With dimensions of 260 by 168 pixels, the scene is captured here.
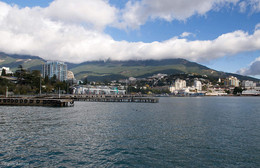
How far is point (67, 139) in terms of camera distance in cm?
2212

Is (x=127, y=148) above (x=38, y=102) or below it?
below

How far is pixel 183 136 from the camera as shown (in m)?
24.0

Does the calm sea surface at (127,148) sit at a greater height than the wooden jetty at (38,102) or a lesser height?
lesser

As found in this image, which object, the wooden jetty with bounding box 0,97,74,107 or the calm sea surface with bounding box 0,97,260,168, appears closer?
the calm sea surface with bounding box 0,97,260,168

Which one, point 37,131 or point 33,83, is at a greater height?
point 33,83

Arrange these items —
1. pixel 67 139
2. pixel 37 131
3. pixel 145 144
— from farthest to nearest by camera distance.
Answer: pixel 37 131 < pixel 67 139 < pixel 145 144

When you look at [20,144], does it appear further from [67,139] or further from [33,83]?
[33,83]

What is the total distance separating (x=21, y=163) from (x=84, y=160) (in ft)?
14.4

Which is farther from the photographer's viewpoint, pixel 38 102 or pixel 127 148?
pixel 38 102

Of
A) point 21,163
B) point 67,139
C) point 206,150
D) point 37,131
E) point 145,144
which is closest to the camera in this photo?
point 21,163

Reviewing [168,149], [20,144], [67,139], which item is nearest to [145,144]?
[168,149]

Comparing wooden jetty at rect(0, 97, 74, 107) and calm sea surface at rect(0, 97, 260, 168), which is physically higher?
wooden jetty at rect(0, 97, 74, 107)

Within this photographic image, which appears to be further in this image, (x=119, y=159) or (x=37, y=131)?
(x=37, y=131)

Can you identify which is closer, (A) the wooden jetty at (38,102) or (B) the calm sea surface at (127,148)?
(B) the calm sea surface at (127,148)
